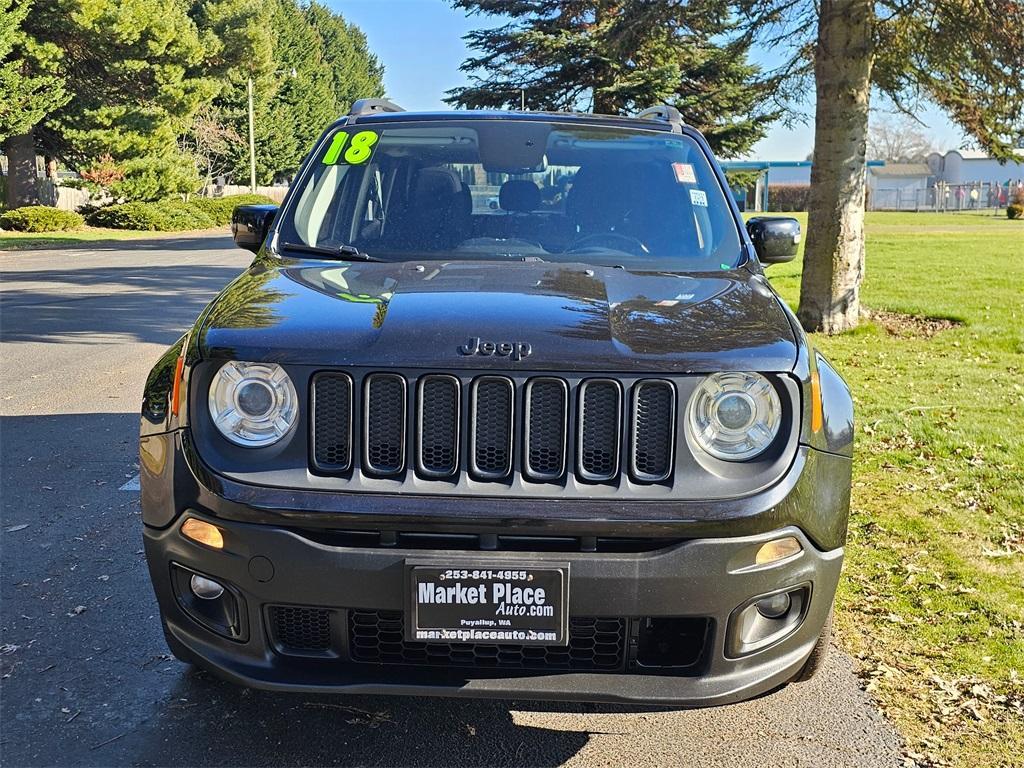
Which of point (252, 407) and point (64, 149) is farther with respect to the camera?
point (64, 149)

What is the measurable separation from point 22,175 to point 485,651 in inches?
1609

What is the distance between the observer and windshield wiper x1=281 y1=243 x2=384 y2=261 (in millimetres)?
3727

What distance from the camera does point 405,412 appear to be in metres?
2.61

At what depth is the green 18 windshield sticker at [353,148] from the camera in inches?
171

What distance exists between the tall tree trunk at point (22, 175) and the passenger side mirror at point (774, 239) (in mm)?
39118

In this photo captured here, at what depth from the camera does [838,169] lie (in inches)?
440

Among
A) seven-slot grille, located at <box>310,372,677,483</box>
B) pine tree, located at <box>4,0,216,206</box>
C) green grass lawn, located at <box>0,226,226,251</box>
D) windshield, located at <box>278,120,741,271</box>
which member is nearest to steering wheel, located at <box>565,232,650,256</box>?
windshield, located at <box>278,120,741,271</box>

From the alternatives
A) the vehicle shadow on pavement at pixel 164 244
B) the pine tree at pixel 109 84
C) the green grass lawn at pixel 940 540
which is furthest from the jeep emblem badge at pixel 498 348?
the pine tree at pixel 109 84

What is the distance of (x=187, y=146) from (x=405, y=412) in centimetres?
5528

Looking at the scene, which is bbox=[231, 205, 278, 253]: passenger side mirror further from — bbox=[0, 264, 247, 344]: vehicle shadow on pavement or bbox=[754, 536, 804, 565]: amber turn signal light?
bbox=[0, 264, 247, 344]: vehicle shadow on pavement

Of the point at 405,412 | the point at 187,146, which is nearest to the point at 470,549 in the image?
the point at 405,412

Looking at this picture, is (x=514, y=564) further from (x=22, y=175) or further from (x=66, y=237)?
(x=22, y=175)

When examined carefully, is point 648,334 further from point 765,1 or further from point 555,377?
point 765,1

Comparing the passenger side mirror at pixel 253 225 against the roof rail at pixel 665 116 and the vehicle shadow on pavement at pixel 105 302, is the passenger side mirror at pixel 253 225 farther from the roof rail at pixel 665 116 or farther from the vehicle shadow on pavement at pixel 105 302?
the vehicle shadow on pavement at pixel 105 302
